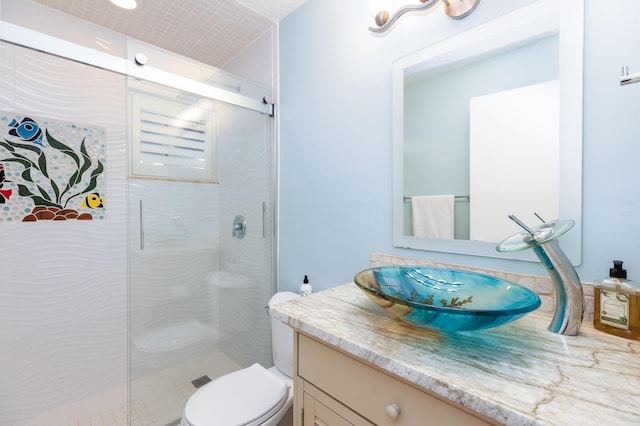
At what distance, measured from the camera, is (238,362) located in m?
1.81

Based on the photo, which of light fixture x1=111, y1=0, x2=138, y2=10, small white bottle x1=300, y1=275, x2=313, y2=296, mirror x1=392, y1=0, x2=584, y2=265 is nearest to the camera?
mirror x1=392, y1=0, x2=584, y2=265

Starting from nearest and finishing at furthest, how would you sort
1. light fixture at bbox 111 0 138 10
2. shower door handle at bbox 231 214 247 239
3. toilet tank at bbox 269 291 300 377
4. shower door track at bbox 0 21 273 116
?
shower door track at bbox 0 21 273 116 → toilet tank at bbox 269 291 300 377 → light fixture at bbox 111 0 138 10 → shower door handle at bbox 231 214 247 239

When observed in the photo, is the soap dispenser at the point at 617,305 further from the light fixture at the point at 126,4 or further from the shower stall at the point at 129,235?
the light fixture at the point at 126,4

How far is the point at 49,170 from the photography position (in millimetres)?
1549

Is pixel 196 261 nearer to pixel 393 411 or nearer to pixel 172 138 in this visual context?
pixel 172 138

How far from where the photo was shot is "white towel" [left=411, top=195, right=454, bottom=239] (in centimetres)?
107

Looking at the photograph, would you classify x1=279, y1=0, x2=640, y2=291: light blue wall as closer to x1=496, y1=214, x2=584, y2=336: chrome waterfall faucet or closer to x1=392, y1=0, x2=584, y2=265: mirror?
x1=392, y1=0, x2=584, y2=265: mirror

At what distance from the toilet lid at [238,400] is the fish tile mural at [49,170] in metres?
1.26

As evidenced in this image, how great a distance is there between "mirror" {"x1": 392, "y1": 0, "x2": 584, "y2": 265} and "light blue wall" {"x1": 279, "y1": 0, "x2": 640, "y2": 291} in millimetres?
37

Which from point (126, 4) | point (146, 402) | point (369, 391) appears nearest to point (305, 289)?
point (369, 391)

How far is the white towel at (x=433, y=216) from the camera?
3.52 feet

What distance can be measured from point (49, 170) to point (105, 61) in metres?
0.72

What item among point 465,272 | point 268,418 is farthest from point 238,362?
point 465,272

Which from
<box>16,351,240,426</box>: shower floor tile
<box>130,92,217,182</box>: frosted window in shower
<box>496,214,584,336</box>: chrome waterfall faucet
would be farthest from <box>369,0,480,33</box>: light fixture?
<box>16,351,240,426</box>: shower floor tile
